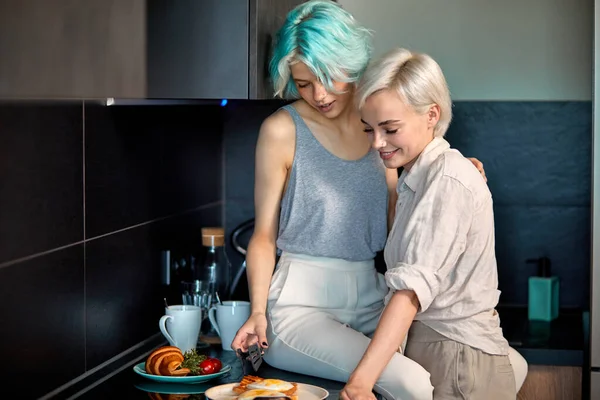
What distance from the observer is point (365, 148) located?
2330 mm

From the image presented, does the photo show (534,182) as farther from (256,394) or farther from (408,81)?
(256,394)

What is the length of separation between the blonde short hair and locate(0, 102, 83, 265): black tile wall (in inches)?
24.0

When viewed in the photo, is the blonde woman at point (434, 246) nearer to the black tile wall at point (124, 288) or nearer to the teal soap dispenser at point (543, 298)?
the black tile wall at point (124, 288)

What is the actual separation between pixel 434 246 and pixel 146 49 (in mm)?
741

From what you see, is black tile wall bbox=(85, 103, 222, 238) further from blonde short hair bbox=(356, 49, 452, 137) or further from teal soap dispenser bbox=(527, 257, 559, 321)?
teal soap dispenser bbox=(527, 257, 559, 321)

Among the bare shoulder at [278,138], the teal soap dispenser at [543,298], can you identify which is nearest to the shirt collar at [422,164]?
the bare shoulder at [278,138]

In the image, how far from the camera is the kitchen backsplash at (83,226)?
5.71 ft

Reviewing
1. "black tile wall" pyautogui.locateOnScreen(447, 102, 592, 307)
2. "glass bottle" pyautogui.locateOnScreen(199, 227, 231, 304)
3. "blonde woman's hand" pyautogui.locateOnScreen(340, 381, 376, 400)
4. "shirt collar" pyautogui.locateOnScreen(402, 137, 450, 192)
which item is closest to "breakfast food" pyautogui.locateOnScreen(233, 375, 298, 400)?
"blonde woman's hand" pyautogui.locateOnScreen(340, 381, 376, 400)

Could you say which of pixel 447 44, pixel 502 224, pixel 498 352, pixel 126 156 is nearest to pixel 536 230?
pixel 502 224

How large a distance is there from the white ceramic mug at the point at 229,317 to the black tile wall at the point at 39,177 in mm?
542

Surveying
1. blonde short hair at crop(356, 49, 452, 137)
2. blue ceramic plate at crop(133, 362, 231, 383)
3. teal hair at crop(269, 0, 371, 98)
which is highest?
teal hair at crop(269, 0, 371, 98)

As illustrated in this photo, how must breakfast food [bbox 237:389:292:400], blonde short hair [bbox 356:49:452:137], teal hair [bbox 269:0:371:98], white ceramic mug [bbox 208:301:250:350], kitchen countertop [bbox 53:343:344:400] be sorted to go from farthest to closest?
white ceramic mug [bbox 208:301:250:350], teal hair [bbox 269:0:371:98], kitchen countertop [bbox 53:343:344:400], blonde short hair [bbox 356:49:452:137], breakfast food [bbox 237:389:292:400]

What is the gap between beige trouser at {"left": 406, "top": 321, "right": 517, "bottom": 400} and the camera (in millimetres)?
1937

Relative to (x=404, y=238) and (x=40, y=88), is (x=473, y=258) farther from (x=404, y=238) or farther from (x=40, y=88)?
(x=40, y=88)
